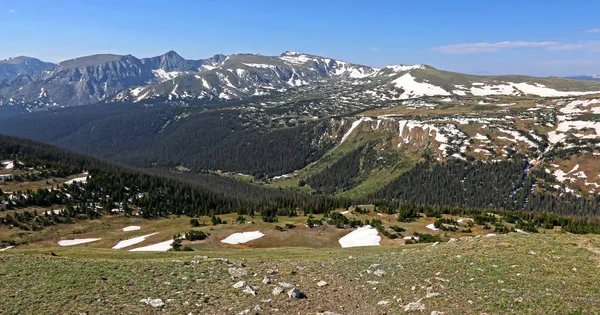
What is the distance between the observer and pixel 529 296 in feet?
68.5

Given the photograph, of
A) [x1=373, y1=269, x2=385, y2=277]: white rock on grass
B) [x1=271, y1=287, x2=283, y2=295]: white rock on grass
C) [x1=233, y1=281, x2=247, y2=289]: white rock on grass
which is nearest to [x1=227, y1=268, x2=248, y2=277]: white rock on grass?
[x1=233, y1=281, x2=247, y2=289]: white rock on grass

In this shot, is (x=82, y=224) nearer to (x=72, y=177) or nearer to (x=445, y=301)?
(x=72, y=177)

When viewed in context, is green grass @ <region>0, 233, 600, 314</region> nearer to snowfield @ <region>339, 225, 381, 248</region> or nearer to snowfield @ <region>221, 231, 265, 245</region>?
snowfield @ <region>339, 225, 381, 248</region>

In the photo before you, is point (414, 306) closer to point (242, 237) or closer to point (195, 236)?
point (242, 237)

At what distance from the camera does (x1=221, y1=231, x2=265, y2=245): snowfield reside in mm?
77463

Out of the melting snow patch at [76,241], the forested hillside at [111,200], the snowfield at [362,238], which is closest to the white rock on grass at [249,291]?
the snowfield at [362,238]

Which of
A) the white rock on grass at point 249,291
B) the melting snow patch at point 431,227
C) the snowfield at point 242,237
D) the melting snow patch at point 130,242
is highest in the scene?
the white rock on grass at point 249,291

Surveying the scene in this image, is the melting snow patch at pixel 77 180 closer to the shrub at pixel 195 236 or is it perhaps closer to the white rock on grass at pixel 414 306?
the shrub at pixel 195 236

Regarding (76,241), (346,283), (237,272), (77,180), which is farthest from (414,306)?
(77,180)

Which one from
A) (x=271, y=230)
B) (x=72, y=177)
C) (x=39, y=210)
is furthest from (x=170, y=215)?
(x=271, y=230)

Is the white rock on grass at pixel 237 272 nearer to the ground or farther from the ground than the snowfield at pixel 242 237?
farther from the ground

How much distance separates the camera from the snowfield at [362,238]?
2844 inches

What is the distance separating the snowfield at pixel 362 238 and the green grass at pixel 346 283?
3913 centimetres

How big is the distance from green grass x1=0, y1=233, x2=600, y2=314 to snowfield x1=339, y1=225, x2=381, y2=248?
39.1 metres
